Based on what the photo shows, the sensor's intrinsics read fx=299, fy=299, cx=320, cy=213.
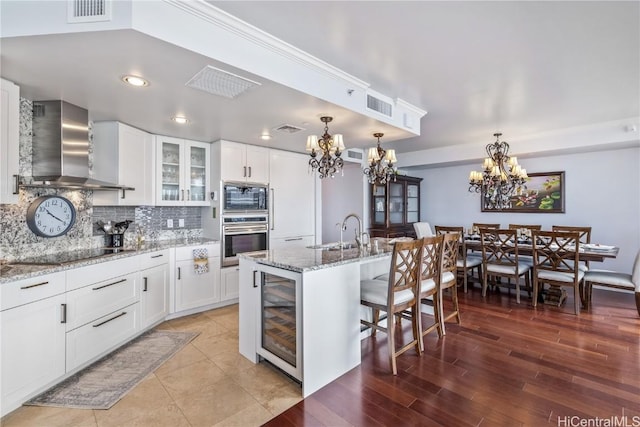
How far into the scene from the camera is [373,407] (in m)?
1.96

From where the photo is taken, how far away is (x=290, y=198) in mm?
4695

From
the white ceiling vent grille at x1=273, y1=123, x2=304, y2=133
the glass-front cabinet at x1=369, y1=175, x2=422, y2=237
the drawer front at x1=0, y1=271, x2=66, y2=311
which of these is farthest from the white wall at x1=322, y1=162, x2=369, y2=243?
the drawer front at x1=0, y1=271, x2=66, y2=311

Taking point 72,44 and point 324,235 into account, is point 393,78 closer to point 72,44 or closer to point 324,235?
point 72,44

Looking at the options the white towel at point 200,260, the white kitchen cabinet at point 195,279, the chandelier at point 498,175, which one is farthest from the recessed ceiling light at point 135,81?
the chandelier at point 498,175

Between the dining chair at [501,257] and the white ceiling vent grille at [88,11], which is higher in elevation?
the white ceiling vent grille at [88,11]

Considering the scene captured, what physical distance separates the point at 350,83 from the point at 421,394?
2.58 meters

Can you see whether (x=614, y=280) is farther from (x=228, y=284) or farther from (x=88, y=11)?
(x=88, y=11)

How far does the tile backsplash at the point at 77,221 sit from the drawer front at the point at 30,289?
0.73 m

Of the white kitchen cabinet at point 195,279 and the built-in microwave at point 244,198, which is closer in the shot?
the white kitchen cabinet at point 195,279

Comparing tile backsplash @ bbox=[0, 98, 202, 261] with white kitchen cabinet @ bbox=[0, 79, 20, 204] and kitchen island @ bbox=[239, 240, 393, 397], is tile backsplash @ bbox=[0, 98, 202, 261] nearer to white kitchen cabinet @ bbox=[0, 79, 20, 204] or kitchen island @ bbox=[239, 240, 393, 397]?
white kitchen cabinet @ bbox=[0, 79, 20, 204]

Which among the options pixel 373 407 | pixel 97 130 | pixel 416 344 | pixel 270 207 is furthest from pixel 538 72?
pixel 97 130

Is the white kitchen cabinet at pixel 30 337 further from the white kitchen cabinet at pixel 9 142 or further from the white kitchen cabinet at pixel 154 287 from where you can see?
the white kitchen cabinet at pixel 154 287

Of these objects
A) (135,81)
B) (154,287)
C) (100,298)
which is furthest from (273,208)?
(135,81)

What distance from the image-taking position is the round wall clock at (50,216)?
2.61 metres
